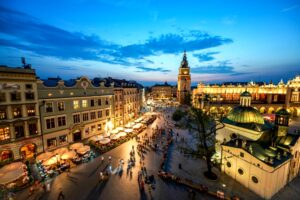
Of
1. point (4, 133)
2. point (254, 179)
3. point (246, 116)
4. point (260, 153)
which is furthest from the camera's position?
point (246, 116)

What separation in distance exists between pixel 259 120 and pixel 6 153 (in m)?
41.9


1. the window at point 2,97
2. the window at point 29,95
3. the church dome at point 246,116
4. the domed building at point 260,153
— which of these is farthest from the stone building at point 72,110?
the church dome at point 246,116

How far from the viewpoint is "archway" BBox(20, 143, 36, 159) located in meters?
24.1

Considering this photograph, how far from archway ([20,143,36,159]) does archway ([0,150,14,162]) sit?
4.86 feet

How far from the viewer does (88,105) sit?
110 feet

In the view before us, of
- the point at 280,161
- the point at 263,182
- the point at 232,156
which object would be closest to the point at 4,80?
the point at 232,156

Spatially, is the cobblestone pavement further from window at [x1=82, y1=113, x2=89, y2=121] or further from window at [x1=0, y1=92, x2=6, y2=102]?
window at [x1=0, y1=92, x2=6, y2=102]

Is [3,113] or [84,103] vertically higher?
[84,103]

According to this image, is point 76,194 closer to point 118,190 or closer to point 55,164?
point 118,190

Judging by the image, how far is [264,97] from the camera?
8019cm

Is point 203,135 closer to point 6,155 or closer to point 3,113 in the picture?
point 3,113

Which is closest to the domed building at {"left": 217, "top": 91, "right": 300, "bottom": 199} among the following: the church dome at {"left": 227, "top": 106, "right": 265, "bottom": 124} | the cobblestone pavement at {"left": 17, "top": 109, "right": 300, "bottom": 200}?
the church dome at {"left": 227, "top": 106, "right": 265, "bottom": 124}

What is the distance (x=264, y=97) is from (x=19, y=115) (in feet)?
344

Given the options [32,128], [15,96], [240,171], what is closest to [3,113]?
[15,96]
